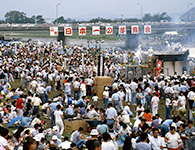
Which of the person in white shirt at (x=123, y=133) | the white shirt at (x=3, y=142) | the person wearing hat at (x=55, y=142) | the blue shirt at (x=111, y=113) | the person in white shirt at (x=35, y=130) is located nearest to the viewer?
the white shirt at (x=3, y=142)

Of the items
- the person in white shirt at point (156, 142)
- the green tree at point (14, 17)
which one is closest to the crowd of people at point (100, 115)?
the person in white shirt at point (156, 142)

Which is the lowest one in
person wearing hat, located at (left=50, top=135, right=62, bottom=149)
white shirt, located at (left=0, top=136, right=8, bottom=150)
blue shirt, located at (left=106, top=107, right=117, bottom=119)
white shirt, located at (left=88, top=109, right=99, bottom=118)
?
person wearing hat, located at (left=50, top=135, right=62, bottom=149)

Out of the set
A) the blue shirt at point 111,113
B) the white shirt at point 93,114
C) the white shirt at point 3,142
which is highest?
the white shirt at point 3,142

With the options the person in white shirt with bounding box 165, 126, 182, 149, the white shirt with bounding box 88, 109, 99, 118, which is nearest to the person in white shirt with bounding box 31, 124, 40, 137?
the white shirt with bounding box 88, 109, 99, 118

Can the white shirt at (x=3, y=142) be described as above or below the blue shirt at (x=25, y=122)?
above

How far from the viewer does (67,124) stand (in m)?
15.0

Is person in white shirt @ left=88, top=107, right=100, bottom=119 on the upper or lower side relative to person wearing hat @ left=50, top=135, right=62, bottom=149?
upper

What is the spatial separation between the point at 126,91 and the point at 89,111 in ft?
18.5

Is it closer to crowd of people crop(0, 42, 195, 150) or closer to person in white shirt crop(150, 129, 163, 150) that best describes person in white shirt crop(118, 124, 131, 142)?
crowd of people crop(0, 42, 195, 150)

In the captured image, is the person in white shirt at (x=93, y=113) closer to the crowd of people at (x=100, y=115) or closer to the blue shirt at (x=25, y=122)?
the crowd of people at (x=100, y=115)

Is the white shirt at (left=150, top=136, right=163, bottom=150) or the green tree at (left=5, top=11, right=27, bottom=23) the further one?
the green tree at (left=5, top=11, right=27, bottom=23)

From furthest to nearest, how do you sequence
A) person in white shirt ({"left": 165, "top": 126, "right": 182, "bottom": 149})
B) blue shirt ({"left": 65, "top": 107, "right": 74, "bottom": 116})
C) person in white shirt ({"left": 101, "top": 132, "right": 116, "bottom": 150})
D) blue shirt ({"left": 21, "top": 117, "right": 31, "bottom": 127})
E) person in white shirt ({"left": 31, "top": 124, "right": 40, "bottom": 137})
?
blue shirt ({"left": 65, "top": 107, "right": 74, "bottom": 116}) → blue shirt ({"left": 21, "top": 117, "right": 31, "bottom": 127}) → person in white shirt ({"left": 31, "top": 124, "right": 40, "bottom": 137}) → person in white shirt ({"left": 165, "top": 126, "right": 182, "bottom": 149}) → person in white shirt ({"left": 101, "top": 132, "right": 116, "bottom": 150})

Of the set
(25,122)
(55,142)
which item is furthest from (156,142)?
(25,122)

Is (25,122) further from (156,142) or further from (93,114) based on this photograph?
(156,142)
